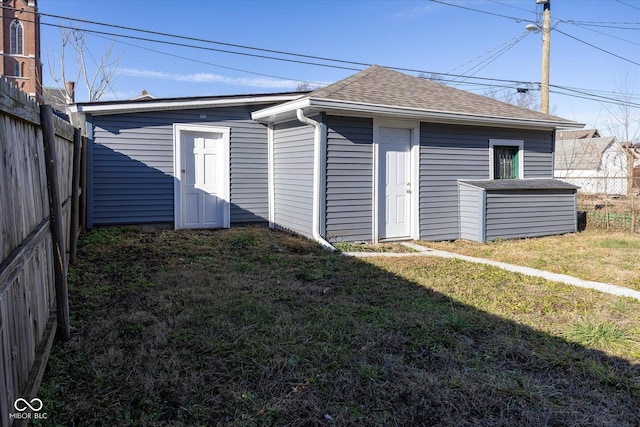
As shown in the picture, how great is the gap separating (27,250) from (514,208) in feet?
27.8

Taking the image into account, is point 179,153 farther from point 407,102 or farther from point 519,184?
point 519,184

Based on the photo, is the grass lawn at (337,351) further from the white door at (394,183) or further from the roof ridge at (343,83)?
the roof ridge at (343,83)

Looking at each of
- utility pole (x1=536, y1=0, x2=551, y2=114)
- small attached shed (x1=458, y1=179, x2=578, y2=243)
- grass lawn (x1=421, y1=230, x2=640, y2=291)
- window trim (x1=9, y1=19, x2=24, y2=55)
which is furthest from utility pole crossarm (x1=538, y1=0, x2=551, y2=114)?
window trim (x1=9, y1=19, x2=24, y2=55)

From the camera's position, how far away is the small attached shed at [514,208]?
8516 mm

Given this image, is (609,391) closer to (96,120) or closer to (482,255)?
(482,255)

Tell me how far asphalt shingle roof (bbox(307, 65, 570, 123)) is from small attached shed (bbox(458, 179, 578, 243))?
1387 mm

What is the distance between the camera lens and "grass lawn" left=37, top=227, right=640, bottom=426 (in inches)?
94.7

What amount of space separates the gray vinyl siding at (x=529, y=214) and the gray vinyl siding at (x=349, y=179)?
250 cm

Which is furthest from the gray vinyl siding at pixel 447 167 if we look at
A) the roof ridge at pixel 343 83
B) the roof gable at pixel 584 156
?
the roof gable at pixel 584 156

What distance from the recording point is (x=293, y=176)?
8.43m

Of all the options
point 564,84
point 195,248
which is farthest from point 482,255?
point 564,84

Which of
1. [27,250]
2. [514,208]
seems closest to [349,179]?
[514,208]

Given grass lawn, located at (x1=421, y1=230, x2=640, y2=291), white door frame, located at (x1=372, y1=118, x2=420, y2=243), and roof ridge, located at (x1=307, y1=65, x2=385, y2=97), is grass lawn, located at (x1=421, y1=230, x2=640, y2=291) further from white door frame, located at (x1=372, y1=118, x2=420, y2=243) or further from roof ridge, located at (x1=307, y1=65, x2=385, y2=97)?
roof ridge, located at (x1=307, y1=65, x2=385, y2=97)

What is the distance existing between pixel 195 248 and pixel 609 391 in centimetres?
557
